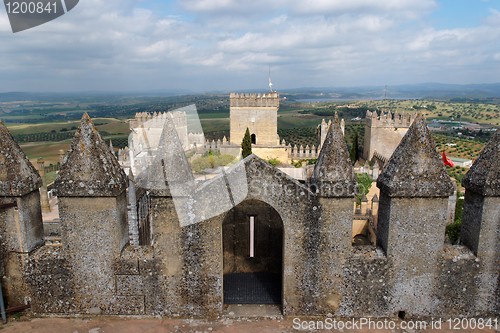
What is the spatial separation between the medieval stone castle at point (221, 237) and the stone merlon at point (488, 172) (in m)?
0.02

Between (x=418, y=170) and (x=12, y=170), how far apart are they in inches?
267

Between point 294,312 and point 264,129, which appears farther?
point 264,129

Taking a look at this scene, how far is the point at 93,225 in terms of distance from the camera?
258 inches

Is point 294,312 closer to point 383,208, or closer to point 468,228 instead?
point 383,208

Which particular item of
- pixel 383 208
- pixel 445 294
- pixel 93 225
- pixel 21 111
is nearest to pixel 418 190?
pixel 383 208

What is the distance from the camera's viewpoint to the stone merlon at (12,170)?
6473 millimetres

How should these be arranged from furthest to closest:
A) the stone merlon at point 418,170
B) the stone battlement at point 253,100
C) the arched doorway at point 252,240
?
the stone battlement at point 253,100 < the arched doorway at point 252,240 < the stone merlon at point 418,170

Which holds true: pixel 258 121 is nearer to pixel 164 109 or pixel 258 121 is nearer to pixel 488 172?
pixel 164 109

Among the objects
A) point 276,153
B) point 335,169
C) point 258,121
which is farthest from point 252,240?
point 258,121

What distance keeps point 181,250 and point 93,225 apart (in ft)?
5.10

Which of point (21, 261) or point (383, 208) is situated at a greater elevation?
point (383, 208)

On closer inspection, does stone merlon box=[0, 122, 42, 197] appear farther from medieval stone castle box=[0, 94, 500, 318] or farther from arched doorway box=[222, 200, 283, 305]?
arched doorway box=[222, 200, 283, 305]

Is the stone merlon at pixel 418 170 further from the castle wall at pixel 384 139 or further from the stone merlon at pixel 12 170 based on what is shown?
the castle wall at pixel 384 139

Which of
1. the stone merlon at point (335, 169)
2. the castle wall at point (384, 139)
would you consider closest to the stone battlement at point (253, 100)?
the castle wall at point (384, 139)
